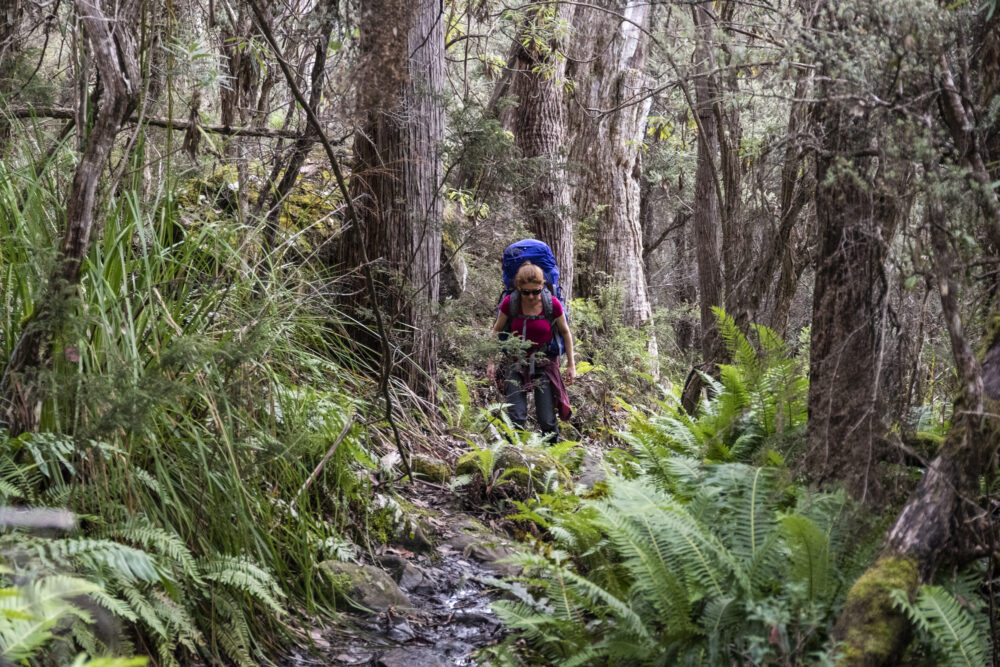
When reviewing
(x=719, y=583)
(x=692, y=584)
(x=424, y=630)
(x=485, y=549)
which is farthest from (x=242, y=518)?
(x=485, y=549)

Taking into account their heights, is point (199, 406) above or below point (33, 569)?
above

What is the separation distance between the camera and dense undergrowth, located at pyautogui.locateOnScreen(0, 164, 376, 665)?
2961mm

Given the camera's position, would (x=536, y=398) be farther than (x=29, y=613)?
Yes

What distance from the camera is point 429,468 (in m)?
6.66

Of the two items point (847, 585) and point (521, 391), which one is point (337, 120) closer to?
point (521, 391)

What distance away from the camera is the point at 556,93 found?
40.8 feet

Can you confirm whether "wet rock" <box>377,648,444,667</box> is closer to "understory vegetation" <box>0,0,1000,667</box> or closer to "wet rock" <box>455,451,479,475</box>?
"understory vegetation" <box>0,0,1000,667</box>

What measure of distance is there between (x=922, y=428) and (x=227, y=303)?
155 inches

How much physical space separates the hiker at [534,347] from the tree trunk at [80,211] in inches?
195

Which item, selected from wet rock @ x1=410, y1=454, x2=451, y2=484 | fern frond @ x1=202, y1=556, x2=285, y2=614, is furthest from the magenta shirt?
fern frond @ x1=202, y1=556, x2=285, y2=614

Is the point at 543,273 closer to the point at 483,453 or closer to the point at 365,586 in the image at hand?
the point at 483,453

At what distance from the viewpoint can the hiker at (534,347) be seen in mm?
7973

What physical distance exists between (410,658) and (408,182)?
450cm

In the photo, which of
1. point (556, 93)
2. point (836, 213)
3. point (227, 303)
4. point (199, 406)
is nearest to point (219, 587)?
point (199, 406)
